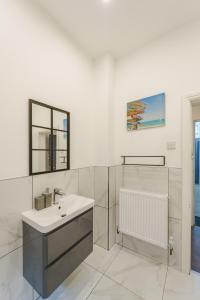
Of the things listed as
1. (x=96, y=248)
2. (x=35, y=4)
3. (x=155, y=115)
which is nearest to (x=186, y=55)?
(x=155, y=115)

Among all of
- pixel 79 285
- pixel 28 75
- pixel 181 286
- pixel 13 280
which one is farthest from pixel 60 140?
pixel 181 286

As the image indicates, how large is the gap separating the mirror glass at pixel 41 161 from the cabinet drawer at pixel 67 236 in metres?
0.59

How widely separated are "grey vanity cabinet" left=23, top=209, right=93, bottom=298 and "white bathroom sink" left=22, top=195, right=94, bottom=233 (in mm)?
51

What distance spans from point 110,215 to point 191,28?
252cm

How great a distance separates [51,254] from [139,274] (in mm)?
1164

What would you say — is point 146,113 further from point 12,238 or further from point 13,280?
point 13,280

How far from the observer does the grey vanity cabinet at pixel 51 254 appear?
46.2 inches

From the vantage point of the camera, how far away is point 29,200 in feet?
4.70

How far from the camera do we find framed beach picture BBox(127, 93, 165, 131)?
1899 mm

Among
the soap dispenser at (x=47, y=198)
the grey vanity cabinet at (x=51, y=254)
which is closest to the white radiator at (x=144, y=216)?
the grey vanity cabinet at (x=51, y=254)

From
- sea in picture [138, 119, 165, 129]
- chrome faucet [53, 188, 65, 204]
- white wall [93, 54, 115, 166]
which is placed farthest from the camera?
white wall [93, 54, 115, 166]

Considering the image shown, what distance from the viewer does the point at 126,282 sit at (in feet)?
5.35

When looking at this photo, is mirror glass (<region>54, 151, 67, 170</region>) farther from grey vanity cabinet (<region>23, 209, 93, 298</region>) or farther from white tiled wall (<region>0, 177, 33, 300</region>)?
grey vanity cabinet (<region>23, 209, 93, 298</region>)

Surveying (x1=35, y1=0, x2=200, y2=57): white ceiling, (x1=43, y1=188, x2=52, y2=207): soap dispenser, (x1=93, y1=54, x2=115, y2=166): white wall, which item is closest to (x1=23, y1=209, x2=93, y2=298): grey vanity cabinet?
(x1=43, y1=188, x2=52, y2=207): soap dispenser
